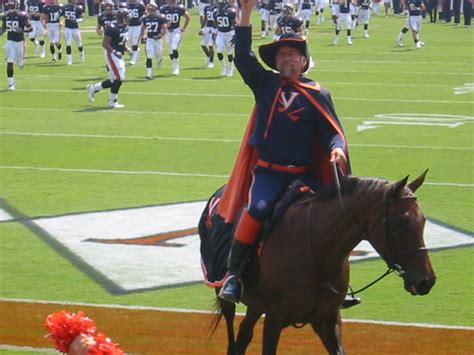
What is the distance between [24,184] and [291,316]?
28.6ft

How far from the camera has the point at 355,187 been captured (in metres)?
6.70

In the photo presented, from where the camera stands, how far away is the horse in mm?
6375

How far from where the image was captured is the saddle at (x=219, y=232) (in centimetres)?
718

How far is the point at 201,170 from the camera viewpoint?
52.2 feet

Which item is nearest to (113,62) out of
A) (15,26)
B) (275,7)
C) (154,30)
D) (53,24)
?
(15,26)

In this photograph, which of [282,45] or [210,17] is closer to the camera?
[282,45]

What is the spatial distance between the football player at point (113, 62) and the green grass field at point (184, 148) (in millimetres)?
325

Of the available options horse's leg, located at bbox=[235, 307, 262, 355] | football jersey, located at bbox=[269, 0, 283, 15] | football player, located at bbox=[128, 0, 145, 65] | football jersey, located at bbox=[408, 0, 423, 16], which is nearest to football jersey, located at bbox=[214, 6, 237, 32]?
football player, located at bbox=[128, 0, 145, 65]

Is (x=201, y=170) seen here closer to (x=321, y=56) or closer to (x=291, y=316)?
(x=291, y=316)

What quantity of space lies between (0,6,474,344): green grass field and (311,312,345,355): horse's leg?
2538 mm

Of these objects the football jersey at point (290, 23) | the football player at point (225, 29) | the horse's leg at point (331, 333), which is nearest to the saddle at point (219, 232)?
the horse's leg at point (331, 333)

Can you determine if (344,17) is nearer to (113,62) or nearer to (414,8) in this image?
(414,8)

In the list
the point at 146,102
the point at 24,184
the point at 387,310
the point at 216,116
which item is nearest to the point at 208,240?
the point at 387,310

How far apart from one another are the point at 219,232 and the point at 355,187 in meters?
1.30
